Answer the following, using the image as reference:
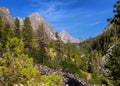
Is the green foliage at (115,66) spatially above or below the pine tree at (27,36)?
below

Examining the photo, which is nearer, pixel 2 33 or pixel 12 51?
pixel 12 51

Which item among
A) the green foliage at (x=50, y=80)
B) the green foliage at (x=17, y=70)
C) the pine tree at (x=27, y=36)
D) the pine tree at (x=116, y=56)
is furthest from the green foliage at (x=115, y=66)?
the pine tree at (x=27, y=36)

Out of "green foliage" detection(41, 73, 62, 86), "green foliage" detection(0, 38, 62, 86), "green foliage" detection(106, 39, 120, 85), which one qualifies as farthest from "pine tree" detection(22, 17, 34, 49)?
"green foliage" detection(0, 38, 62, 86)

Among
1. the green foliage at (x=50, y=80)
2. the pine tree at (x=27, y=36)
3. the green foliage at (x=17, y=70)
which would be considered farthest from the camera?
the pine tree at (x=27, y=36)

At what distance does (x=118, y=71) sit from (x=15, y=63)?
18.0m

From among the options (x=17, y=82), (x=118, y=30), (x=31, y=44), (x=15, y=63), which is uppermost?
(x=31, y=44)

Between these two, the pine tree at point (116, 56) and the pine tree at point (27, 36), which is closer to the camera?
the pine tree at point (116, 56)

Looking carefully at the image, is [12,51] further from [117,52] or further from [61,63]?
[61,63]

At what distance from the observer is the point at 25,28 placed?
361 feet

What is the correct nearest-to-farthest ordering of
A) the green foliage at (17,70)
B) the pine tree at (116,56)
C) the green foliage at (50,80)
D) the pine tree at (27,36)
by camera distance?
the green foliage at (17,70)
the green foliage at (50,80)
the pine tree at (116,56)
the pine tree at (27,36)

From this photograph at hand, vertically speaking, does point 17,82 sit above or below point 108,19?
below

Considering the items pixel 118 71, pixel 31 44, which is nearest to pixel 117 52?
pixel 118 71

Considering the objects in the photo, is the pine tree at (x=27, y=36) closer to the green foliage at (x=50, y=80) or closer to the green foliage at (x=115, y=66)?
the green foliage at (x=115, y=66)

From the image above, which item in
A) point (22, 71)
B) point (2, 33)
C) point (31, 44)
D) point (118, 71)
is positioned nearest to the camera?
point (22, 71)
